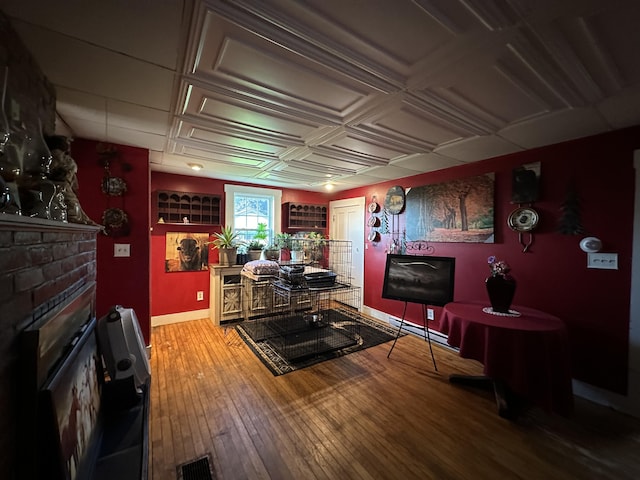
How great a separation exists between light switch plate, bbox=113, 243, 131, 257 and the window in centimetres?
165

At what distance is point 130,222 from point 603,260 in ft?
14.1

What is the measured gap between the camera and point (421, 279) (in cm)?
267

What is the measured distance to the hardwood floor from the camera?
4.97 ft

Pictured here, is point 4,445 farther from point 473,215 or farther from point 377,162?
point 473,215

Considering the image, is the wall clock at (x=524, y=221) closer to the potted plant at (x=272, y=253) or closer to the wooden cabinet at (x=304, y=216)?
the potted plant at (x=272, y=253)

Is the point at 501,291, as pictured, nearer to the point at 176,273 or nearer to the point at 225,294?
the point at 225,294

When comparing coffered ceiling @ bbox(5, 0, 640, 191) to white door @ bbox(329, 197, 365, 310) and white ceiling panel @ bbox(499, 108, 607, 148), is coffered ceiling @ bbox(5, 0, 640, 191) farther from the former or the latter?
white door @ bbox(329, 197, 365, 310)

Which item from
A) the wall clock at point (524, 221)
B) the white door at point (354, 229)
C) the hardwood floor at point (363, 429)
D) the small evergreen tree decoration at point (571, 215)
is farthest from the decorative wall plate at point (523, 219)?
the white door at point (354, 229)

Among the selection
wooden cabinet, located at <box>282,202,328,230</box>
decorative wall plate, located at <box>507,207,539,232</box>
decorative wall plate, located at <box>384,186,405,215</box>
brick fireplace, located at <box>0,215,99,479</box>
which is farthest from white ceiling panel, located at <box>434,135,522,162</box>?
brick fireplace, located at <box>0,215,99,479</box>

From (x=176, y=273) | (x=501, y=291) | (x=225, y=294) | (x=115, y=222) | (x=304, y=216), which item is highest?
(x=304, y=216)

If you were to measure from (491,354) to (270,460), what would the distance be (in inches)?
65.3

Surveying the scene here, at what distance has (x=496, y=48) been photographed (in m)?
1.20

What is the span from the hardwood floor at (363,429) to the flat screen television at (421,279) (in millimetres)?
736

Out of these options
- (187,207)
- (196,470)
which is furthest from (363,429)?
(187,207)
